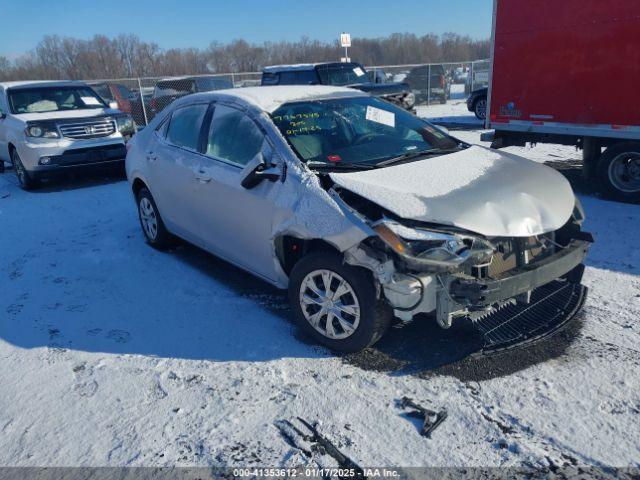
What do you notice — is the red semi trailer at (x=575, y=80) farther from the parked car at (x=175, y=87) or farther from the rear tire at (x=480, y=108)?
the parked car at (x=175, y=87)

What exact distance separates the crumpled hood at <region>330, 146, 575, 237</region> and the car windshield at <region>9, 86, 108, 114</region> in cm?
855

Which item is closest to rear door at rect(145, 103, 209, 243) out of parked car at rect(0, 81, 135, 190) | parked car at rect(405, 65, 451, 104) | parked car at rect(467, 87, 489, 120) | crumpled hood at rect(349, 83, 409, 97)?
parked car at rect(0, 81, 135, 190)

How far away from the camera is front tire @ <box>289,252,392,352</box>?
332cm

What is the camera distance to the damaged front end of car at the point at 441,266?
3.04 metres

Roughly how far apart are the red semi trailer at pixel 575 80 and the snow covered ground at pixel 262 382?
2611 millimetres

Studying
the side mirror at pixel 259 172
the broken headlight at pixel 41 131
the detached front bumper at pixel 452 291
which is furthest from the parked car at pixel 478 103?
the detached front bumper at pixel 452 291

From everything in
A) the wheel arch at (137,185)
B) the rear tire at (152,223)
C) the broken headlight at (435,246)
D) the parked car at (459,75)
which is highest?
the broken headlight at (435,246)

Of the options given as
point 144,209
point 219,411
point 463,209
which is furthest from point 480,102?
point 219,411

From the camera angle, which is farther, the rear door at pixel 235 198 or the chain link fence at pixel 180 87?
the chain link fence at pixel 180 87

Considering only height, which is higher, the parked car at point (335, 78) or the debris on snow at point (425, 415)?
the parked car at point (335, 78)

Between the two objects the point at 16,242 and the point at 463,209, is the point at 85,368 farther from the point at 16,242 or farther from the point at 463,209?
the point at 16,242

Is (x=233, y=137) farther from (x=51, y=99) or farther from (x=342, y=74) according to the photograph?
(x=342, y=74)

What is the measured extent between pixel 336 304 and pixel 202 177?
1792mm

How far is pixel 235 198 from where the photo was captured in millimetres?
4145
